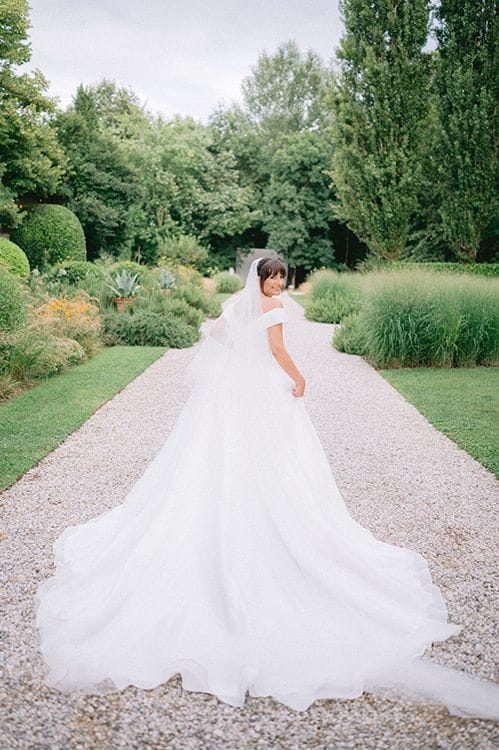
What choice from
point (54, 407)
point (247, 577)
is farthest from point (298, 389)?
point (54, 407)

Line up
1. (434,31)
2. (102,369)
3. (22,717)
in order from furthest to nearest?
(434,31)
(102,369)
(22,717)

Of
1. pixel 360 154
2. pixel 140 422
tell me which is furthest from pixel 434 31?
pixel 140 422

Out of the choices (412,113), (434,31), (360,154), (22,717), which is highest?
(434,31)

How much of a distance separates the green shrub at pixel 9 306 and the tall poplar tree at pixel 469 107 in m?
17.9

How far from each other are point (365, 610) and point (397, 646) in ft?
0.74

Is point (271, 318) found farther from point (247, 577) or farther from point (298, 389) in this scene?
point (247, 577)

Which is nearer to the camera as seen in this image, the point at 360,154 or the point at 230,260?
the point at 360,154

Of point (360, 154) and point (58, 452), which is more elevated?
point (360, 154)

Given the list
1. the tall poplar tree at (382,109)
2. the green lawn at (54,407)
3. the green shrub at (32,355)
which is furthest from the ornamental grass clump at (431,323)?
the tall poplar tree at (382,109)

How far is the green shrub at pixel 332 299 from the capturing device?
1662 cm

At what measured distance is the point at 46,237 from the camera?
72.9 feet

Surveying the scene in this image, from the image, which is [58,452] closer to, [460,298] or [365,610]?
[365,610]

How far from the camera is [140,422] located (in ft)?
22.2

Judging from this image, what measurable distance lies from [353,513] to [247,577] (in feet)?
5.74
